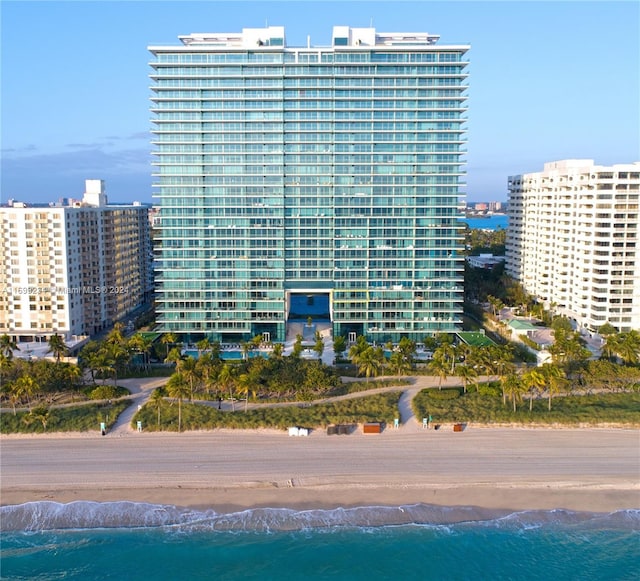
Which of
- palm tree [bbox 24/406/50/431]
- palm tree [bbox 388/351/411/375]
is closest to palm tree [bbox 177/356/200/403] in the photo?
palm tree [bbox 24/406/50/431]

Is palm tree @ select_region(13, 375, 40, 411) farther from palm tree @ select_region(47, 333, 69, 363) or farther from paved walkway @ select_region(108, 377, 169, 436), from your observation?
palm tree @ select_region(47, 333, 69, 363)

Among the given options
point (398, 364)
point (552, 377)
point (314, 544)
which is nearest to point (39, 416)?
point (314, 544)

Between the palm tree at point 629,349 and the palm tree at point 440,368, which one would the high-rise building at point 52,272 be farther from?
the palm tree at point 629,349

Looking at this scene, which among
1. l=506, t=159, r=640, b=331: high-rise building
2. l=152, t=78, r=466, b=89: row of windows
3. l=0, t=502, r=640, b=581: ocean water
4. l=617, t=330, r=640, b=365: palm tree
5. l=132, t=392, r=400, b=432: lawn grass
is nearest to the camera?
l=0, t=502, r=640, b=581: ocean water

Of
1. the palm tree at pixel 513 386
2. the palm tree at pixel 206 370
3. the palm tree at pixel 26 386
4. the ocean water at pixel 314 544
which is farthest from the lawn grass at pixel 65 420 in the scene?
the palm tree at pixel 513 386

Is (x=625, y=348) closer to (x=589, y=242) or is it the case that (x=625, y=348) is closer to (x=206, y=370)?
(x=589, y=242)
